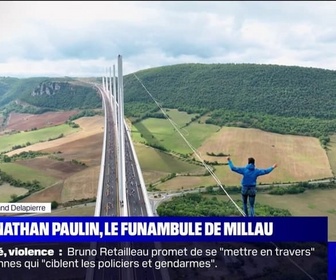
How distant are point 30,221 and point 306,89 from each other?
8.22 m

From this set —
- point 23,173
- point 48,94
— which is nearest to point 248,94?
point 48,94

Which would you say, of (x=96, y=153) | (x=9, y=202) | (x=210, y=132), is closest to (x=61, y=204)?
(x=9, y=202)

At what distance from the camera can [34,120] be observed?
7535 millimetres

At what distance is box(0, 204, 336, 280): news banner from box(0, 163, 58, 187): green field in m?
1.60

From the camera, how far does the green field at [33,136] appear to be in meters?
6.45

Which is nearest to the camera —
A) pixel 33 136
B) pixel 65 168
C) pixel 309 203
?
pixel 309 203

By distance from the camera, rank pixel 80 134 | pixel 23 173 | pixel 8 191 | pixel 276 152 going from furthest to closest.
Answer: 1. pixel 80 134
2. pixel 276 152
3. pixel 23 173
4. pixel 8 191

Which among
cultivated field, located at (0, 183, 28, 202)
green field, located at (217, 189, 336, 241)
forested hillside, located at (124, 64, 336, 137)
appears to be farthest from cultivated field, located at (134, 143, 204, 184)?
cultivated field, located at (0, 183, 28, 202)

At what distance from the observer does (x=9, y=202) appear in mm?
5078

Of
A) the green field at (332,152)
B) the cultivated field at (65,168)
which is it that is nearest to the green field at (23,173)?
the cultivated field at (65,168)

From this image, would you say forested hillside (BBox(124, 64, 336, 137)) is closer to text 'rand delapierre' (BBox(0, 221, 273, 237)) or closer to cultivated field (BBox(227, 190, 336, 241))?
cultivated field (BBox(227, 190, 336, 241))

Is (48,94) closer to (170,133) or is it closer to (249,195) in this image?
(170,133)

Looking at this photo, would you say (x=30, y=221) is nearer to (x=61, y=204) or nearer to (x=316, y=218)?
(x=61, y=204)

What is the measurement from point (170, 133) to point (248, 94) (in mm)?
3163
